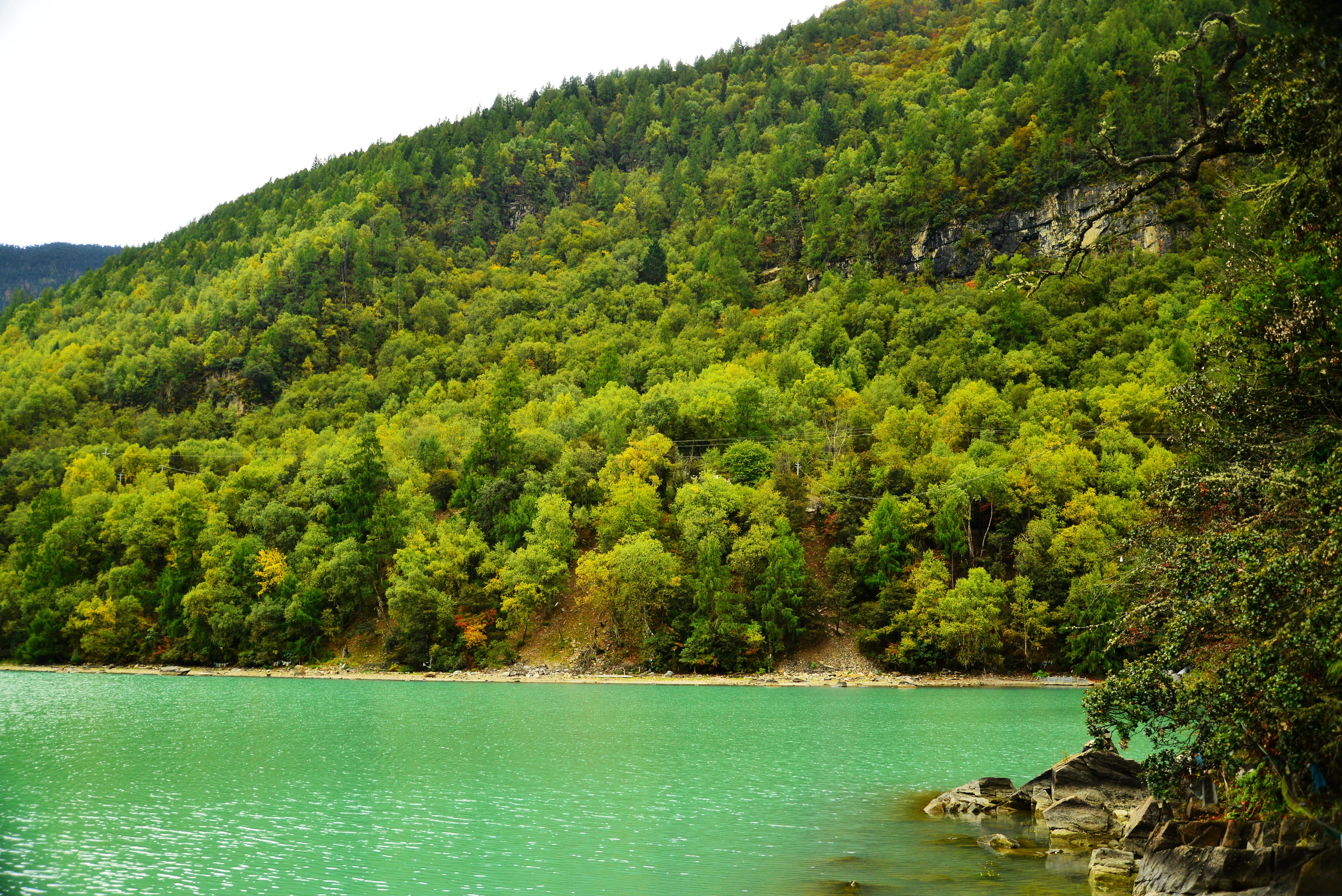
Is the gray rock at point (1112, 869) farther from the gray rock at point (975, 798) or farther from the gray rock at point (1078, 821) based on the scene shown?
the gray rock at point (975, 798)

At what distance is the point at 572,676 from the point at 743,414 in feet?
119

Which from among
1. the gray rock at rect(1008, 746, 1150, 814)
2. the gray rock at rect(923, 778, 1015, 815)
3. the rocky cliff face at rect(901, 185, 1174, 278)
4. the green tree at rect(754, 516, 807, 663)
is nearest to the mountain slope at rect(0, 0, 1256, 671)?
the green tree at rect(754, 516, 807, 663)

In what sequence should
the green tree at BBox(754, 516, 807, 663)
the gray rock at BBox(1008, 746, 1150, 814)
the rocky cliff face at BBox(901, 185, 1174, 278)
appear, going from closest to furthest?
the gray rock at BBox(1008, 746, 1150, 814), the green tree at BBox(754, 516, 807, 663), the rocky cliff face at BBox(901, 185, 1174, 278)

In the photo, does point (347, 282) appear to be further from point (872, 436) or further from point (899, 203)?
point (872, 436)

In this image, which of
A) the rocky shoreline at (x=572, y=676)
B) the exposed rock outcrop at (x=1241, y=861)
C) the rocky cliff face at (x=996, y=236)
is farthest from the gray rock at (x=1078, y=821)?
the rocky cliff face at (x=996, y=236)

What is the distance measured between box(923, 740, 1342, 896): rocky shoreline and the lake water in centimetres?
89

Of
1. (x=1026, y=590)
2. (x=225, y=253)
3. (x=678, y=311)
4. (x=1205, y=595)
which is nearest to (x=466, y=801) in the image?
(x=1205, y=595)

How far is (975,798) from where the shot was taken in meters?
25.0

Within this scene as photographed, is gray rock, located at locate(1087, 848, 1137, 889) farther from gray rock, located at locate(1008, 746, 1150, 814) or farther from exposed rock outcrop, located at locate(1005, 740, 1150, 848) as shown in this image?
gray rock, located at locate(1008, 746, 1150, 814)

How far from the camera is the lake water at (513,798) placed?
1883 cm

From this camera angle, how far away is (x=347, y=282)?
559 ft

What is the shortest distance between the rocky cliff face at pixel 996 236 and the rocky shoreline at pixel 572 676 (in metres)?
74.0

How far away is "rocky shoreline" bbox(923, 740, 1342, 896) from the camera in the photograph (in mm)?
14000

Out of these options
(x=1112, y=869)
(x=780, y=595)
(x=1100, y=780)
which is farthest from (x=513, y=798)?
(x=780, y=595)
